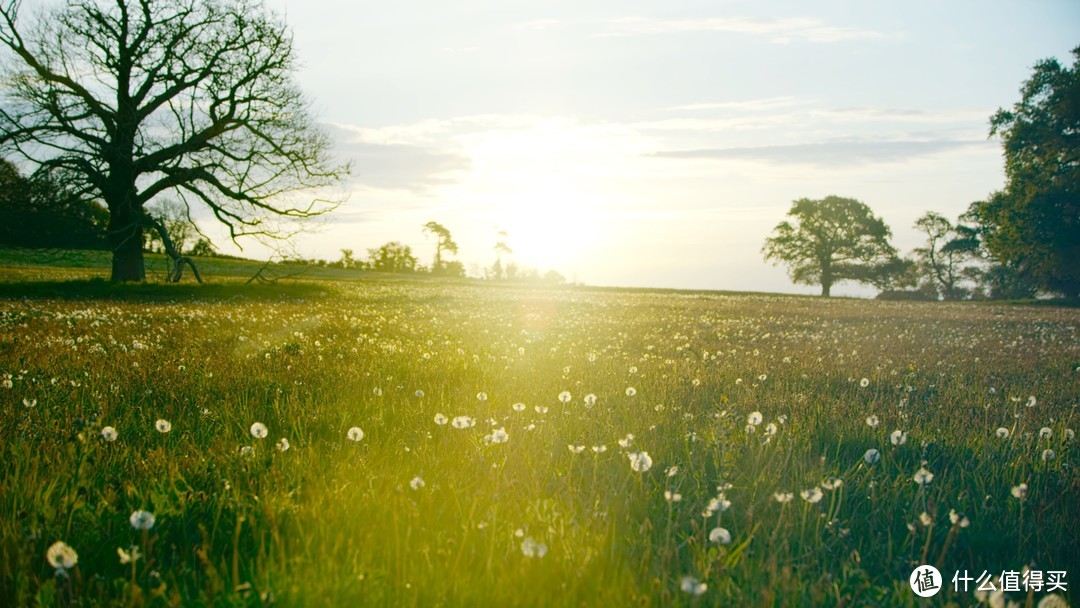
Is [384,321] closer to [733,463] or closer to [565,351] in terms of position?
[565,351]

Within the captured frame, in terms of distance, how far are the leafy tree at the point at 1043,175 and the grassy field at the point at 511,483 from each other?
1580 inches

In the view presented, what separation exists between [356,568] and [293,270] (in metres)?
54.4

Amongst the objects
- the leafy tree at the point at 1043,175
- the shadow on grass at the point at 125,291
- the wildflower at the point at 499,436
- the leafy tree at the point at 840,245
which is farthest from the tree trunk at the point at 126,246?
the leafy tree at the point at 840,245

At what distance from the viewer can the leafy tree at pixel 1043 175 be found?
36.6 metres

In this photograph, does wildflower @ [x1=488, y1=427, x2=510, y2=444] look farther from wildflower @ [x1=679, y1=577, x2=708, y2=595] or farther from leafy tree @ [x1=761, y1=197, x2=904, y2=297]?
leafy tree @ [x1=761, y1=197, x2=904, y2=297]

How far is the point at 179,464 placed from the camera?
333cm

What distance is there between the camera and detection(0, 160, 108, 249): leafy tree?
2184 cm

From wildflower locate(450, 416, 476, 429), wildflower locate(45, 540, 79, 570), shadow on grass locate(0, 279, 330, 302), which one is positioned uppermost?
shadow on grass locate(0, 279, 330, 302)

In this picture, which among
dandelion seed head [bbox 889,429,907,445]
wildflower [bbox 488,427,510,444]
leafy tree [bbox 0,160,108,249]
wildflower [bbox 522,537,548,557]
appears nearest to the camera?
wildflower [bbox 522,537,548,557]

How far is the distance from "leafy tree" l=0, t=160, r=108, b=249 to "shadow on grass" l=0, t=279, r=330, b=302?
310cm

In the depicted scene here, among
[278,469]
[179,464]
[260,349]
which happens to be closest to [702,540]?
[278,469]

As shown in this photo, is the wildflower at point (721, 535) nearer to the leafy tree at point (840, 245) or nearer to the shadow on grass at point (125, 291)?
the shadow on grass at point (125, 291)

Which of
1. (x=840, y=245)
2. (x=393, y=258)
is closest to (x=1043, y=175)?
(x=840, y=245)

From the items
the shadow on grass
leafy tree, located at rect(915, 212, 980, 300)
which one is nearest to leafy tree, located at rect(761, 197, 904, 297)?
leafy tree, located at rect(915, 212, 980, 300)
